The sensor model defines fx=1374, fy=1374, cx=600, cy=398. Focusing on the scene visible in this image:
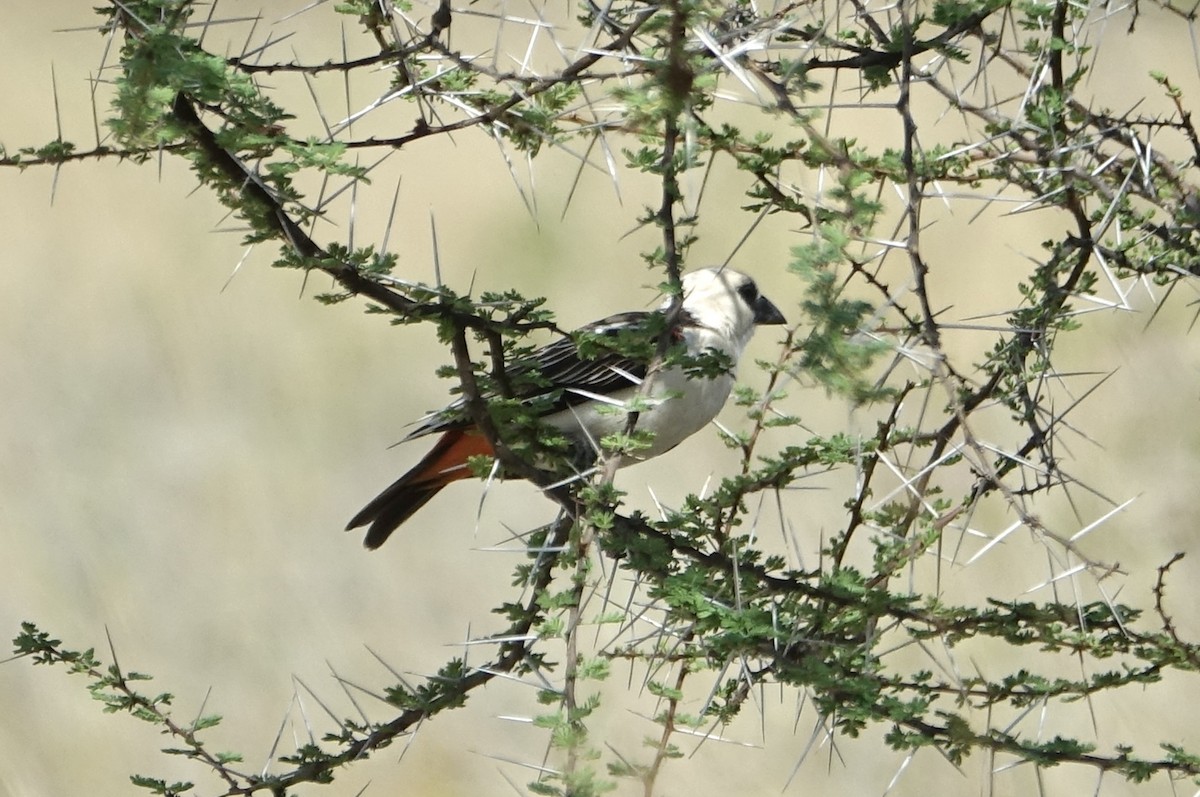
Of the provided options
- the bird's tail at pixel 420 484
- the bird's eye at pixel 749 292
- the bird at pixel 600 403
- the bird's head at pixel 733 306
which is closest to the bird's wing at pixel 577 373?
the bird at pixel 600 403

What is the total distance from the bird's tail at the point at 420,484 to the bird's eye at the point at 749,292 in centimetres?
96

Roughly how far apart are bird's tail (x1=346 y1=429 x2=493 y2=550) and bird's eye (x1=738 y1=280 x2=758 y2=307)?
3.15 feet

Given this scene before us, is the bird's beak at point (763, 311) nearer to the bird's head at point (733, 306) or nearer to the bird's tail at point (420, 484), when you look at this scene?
the bird's head at point (733, 306)

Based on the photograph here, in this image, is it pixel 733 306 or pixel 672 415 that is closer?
pixel 672 415

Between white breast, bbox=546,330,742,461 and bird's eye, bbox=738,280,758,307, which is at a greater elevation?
bird's eye, bbox=738,280,758,307

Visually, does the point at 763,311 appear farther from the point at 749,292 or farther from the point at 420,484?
the point at 420,484

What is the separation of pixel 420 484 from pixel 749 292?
1123 mm

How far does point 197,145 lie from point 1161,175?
1624 millimetres

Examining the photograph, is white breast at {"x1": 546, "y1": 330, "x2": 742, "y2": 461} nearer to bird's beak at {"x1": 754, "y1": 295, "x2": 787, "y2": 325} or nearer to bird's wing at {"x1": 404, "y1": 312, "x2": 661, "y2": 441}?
bird's wing at {"x1": 404, "y1": 312, "x2": 661, "y2": 441}

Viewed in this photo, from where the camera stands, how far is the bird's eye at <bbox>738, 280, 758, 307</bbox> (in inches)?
158

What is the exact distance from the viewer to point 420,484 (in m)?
3.67

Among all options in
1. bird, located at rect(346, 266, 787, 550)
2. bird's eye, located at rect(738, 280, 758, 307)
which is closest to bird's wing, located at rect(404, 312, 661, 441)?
bird, located at rect(346, 266, 787, 550)

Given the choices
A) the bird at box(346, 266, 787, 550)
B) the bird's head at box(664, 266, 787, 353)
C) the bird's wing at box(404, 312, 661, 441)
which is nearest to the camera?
the bird's wing at box(404, 312, 661, 441)

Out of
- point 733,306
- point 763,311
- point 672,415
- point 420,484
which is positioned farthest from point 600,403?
point 763,311
